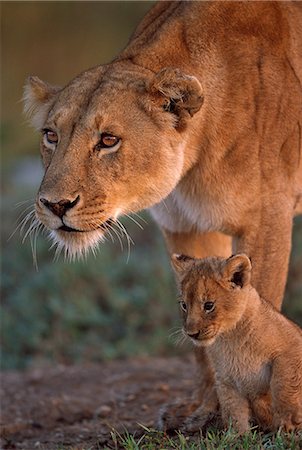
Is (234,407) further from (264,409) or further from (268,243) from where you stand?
(268,243)

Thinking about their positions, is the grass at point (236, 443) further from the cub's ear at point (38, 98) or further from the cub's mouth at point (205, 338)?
the cub's ear at point (38, 98)

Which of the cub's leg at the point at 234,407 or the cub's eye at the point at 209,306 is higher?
the cub's eye at the point at 209,306

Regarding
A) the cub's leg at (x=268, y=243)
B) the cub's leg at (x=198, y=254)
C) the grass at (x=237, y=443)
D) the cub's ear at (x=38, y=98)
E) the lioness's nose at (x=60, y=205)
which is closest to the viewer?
the grass at (x=237, y=443)

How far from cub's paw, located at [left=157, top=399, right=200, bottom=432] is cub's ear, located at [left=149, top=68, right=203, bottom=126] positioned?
1442 millimetres

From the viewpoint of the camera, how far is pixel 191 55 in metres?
5.41

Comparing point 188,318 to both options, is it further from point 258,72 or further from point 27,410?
point 27,410

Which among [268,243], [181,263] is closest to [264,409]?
[181,263]

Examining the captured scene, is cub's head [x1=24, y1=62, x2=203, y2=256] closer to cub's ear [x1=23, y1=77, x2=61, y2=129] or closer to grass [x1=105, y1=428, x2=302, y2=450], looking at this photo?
cub's ear [x1=23, y1=77, x2=61, y2=129]

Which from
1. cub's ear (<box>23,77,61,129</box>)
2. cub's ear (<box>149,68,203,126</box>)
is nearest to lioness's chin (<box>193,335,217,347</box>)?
cub's ear (<box>149,68,203,126</box>)

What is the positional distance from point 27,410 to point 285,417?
259cm

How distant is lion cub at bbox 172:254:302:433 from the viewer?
459 centimetres

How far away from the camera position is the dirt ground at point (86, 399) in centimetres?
597

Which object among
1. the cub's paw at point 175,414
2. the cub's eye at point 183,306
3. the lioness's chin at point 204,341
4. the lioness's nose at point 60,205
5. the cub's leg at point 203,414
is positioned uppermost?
the lioness's nose at point 60,205

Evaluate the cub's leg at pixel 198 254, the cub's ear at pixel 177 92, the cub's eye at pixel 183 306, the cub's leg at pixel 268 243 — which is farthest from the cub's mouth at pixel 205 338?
the cub's leg at pixel 198 254
